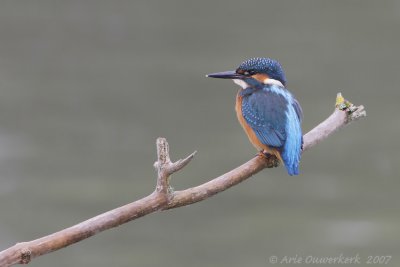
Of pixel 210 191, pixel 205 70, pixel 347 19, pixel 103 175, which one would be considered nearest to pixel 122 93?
pixel 205 70

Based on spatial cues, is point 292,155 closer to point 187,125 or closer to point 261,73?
point 261,73

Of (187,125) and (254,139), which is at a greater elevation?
(187,125)

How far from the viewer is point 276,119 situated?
3699 millimetres

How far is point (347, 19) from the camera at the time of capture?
9438 mm

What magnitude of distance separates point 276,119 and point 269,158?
18 cm

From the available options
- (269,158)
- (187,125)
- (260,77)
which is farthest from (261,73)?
(187,125)

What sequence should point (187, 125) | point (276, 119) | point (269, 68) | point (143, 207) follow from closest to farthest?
point (143, 207)
point (276, 119)
point (269, 68)
point (187, 125)

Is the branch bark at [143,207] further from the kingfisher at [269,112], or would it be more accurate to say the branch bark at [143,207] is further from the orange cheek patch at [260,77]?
the orange cheek patch at [260,77]

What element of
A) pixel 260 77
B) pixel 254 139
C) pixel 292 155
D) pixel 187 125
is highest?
pixel 187 125

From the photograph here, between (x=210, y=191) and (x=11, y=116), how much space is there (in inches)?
198

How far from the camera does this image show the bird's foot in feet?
11.5

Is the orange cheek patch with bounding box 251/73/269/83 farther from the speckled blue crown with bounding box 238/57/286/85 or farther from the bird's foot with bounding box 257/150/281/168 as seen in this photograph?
the bird's foot with bounding box 257/150/281/168

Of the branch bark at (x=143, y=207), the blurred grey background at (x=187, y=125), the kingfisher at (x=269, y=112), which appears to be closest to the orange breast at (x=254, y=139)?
the kingfisher at (x=269, y=112)

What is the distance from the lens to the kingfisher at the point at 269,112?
3537 mm
